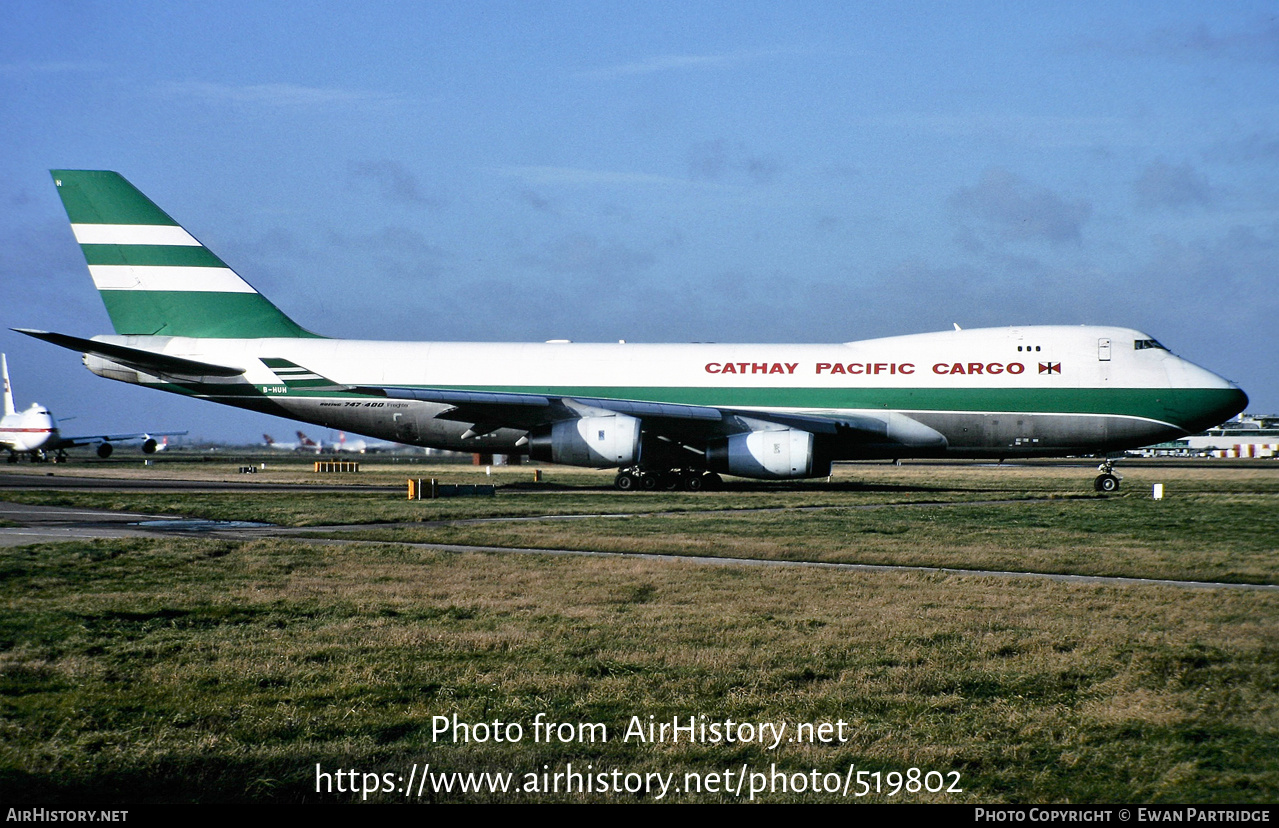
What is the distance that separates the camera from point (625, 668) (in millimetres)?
8312

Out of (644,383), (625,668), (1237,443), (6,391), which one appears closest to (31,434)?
(6,391)

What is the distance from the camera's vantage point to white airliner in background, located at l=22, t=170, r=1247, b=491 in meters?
31.0

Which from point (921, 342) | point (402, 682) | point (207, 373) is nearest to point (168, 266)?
point (207, 373)

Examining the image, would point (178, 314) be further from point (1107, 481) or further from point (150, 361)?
point (1107, 481)

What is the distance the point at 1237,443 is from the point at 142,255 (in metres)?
105

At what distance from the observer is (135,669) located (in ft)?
26.7

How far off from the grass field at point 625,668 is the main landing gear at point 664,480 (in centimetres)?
1633

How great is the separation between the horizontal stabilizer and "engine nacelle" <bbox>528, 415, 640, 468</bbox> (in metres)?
11.1

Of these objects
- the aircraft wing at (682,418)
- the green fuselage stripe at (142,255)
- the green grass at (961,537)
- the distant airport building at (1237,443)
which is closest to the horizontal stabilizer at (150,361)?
the green fuselage stripe at (142,255)

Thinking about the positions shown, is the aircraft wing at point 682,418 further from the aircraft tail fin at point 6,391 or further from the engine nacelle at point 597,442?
the aircraft tail fin at point 6,391

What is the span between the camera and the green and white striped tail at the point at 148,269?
33312mm

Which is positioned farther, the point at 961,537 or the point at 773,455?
the point at 773,455

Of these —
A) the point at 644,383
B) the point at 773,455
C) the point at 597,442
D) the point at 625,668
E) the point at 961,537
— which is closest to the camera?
the point at 625,668

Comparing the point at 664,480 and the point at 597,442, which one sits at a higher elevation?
the point at 597,442
